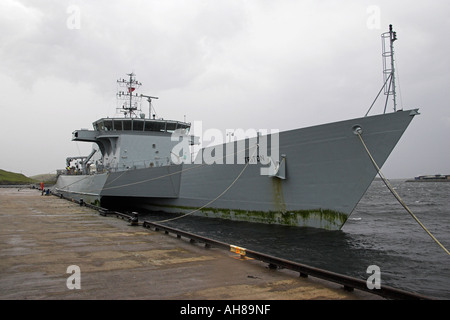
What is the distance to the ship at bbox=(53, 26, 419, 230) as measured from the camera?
802 cm

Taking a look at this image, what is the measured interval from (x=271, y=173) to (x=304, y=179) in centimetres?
99

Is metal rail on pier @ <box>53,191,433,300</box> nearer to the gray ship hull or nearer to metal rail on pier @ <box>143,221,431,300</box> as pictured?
metal rail on pier @ <box>143,221,431,300</box>

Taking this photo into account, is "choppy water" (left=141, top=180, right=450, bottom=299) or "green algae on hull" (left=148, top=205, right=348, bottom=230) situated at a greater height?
"green algae on hull" (left=148, top=205, right=348, bottom=230)

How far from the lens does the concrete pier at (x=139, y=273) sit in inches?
133

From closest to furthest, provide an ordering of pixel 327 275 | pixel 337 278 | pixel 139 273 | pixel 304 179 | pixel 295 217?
pixel 337 278, pixel 327 275, pixel 139 273, pixel 304 179, pixel 295 217

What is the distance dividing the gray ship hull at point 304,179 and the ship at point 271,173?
0.08ft

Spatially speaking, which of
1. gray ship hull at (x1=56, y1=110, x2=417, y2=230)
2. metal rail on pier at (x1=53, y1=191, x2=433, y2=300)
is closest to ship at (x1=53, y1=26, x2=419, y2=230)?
gray ship hull at (x1=56, y1=110, x2=417, y2=230)

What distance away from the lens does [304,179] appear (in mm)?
9047

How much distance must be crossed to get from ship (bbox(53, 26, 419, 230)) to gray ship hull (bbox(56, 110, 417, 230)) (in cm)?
2

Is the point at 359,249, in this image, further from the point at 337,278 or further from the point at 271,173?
the point at 337,278

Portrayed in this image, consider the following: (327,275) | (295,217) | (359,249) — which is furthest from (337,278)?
(295,217)

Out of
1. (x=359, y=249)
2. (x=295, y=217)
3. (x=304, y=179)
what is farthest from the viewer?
(x=295, y=217)

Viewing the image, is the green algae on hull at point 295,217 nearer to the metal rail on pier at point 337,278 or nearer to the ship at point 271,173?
the ship at point 271,173
